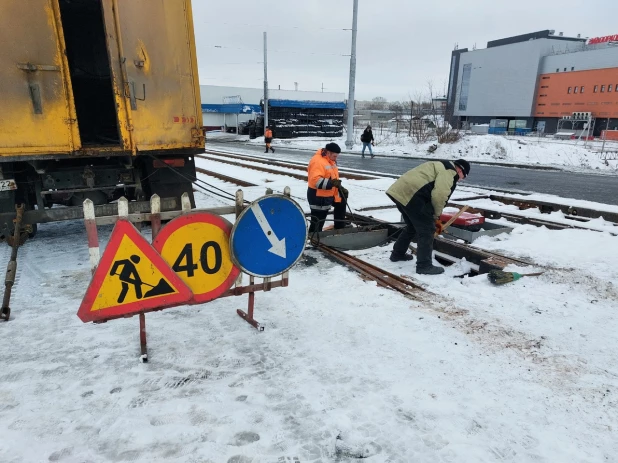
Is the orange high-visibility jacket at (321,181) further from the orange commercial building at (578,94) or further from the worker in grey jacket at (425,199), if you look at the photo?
the orange commercial building at (578,94)

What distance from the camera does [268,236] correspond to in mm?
3217

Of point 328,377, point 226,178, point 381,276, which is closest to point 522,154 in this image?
point 226,178

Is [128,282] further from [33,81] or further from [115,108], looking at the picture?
[115,108]

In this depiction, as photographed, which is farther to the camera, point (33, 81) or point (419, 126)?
point (419, 126)

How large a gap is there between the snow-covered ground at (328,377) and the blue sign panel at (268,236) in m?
0.61

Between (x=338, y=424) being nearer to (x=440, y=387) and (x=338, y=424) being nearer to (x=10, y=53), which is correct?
(x=440, y=387)

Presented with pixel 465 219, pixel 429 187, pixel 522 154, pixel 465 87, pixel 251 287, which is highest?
pixel 465 87

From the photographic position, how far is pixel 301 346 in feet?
10.6

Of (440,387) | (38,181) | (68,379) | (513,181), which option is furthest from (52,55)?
(513,181)

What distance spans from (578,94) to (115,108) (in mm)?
68195

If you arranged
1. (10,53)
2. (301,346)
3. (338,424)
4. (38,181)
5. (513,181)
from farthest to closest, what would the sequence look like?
1. (513,181)
2. (38,181)
3. (10,53)
4. (301,346)
5. (338,424)

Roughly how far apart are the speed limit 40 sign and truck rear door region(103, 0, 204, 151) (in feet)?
10.0

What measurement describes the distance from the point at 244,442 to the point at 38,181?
481 centimetres

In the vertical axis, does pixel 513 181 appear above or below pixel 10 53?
below
